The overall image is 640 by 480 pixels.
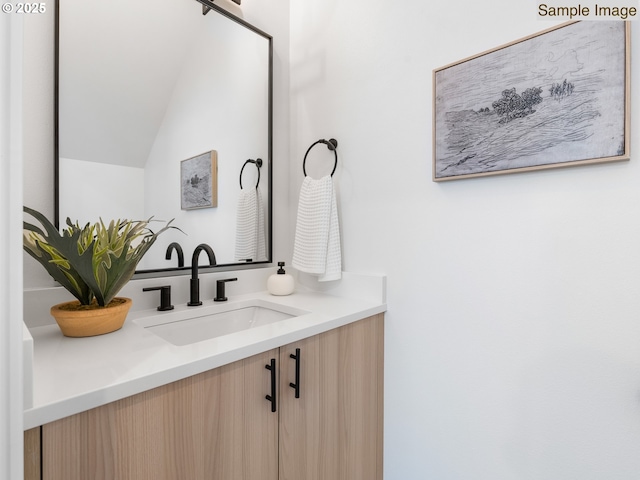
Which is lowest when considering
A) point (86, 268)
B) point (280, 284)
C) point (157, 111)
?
point (280, 284)

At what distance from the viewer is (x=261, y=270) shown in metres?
1.46

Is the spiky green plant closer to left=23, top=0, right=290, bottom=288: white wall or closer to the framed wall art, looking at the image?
left=23, top=0, right=290, bottom=288: white wall

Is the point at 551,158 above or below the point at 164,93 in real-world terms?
below

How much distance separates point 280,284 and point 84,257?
720mm

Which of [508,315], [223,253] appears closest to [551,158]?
[508,315]

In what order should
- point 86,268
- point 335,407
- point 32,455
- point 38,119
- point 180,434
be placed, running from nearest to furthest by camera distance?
point 32,455 → point 180,434 → point 86,268 → point 38,119 → point 335,407

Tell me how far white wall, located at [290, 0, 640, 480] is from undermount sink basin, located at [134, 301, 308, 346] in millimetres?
367

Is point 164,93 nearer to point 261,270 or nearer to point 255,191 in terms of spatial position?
→ point 255,191

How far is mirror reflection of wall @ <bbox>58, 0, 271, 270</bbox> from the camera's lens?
3.27 feet

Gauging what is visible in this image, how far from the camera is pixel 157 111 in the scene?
1.16 meters

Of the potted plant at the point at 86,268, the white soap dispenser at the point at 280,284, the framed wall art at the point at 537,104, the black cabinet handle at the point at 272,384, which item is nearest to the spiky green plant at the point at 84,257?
the potted plant at the point at 86,268

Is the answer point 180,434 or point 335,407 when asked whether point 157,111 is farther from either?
point 335,407

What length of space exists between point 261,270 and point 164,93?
77cm

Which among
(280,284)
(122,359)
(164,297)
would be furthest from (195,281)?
(122,359)
